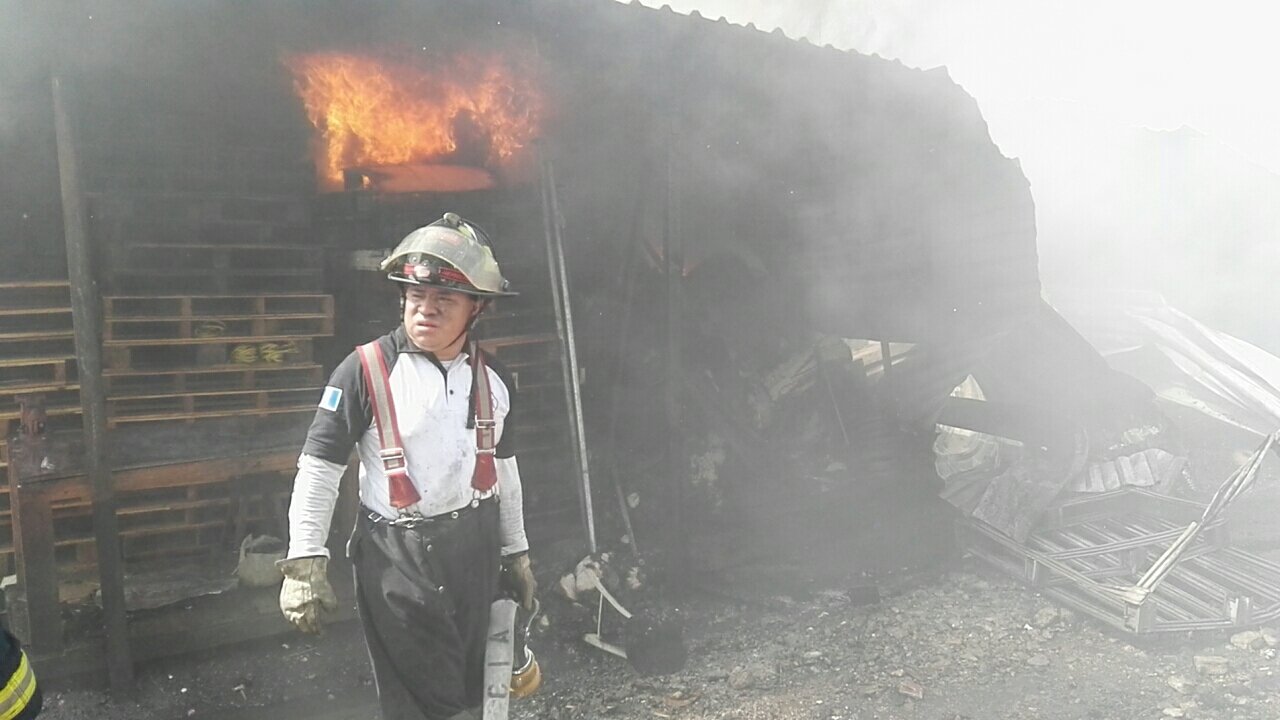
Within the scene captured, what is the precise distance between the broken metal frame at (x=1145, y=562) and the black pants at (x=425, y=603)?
464cm

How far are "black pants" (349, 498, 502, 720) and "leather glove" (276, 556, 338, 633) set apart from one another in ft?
0.63

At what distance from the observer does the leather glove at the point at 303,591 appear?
2623 mm

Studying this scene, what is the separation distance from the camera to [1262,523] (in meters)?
7.74

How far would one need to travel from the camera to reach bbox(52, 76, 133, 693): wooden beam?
411 cm

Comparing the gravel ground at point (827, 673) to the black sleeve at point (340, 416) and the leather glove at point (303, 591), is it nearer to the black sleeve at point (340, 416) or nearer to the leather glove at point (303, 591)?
the leather glove at point (303, 591)

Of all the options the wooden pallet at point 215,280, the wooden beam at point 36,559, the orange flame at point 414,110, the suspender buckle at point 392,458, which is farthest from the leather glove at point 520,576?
the orange flame at point 414,110

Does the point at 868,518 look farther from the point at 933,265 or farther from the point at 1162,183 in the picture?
the point at 1162,183

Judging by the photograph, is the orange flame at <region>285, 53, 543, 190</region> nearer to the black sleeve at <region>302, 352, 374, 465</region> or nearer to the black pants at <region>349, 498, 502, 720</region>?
the black sleeve at <region>302, 352, 374, 465</region>

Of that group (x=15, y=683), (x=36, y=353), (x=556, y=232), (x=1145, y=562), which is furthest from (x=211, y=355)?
(x=1145, y=562)

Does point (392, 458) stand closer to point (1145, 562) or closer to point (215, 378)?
point (215, 378)

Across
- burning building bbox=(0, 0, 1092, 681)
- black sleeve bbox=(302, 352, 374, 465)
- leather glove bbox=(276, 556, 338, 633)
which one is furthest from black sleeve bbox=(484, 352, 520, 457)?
burning building bbox=(0, 0, 1092, 681)

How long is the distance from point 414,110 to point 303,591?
14.3 ft

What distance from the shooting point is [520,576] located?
3174 mm

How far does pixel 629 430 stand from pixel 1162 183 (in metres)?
12.6
